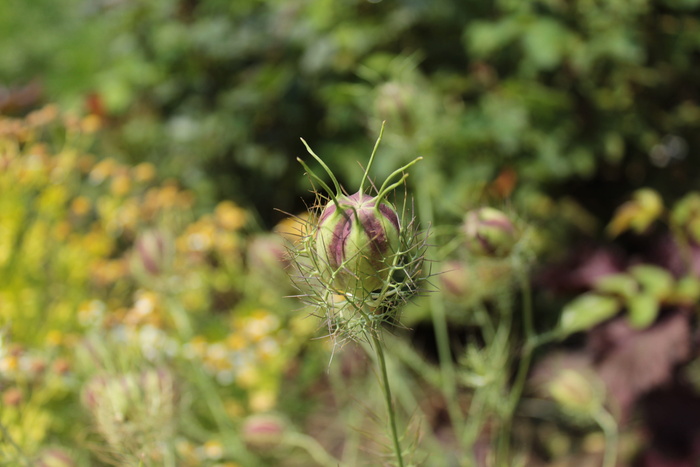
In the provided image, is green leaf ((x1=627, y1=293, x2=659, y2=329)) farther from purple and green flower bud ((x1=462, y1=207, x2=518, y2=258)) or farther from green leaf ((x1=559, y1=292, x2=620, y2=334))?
purple and green flower bud ((x1=462, y1=207, x2=518, y2=258))

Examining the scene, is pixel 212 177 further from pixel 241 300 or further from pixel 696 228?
pixel 696 228

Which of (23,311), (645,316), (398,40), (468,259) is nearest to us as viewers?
(468,259)

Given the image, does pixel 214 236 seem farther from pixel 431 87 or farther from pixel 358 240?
pixel 358 240

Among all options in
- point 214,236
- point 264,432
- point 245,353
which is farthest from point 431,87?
point 264,432

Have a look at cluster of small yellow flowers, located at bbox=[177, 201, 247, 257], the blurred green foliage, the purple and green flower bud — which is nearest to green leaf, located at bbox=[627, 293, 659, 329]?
the blurred green foliage

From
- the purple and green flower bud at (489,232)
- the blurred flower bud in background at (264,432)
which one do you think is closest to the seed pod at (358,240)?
the purple and green flower bud at (489,232)

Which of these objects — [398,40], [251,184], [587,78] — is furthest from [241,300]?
[587,78]

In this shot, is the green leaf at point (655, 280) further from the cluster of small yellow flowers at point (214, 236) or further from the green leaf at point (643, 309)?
the cluster of small yellow flowers at point (214, 236)
